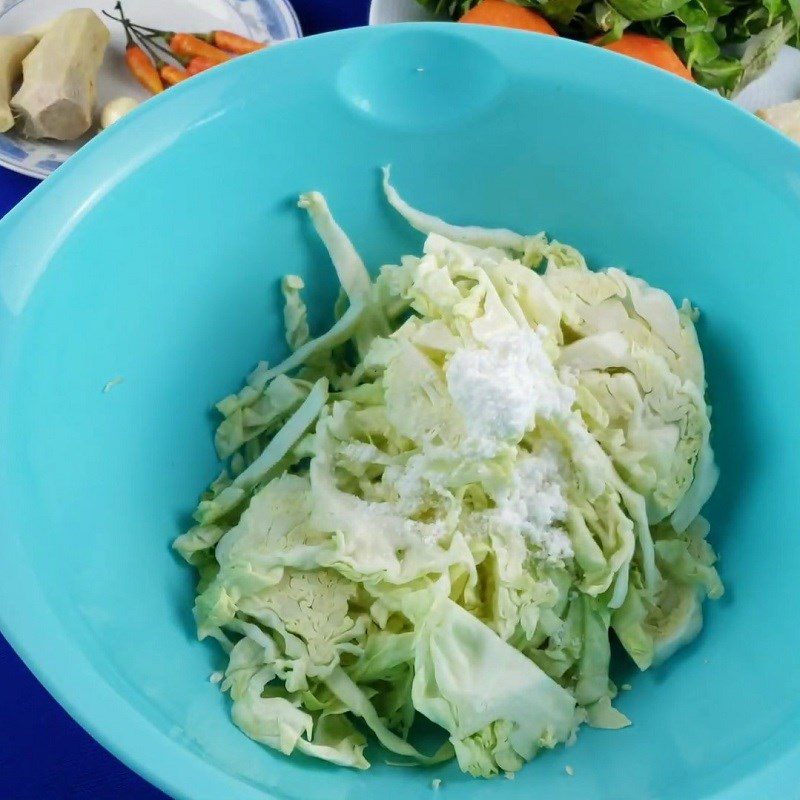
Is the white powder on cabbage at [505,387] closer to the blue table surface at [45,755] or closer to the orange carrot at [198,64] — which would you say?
the blue table surface at [45,755]

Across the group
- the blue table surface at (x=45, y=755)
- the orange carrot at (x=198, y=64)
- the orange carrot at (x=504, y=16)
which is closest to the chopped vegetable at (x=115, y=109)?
the orange carrot at (x=198, y=64)

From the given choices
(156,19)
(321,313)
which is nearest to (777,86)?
(321,313)

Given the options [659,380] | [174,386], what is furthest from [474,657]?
[174,386]

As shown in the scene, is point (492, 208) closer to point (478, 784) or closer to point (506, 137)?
point (506, 137)

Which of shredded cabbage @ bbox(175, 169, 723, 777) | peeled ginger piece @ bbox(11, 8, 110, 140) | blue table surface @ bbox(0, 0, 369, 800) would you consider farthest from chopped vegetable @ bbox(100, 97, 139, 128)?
blue table surface @ bbox(0, 0, 369, 800)

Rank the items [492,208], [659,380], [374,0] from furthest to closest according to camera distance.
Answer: [374,0], [492,208], [659,380]

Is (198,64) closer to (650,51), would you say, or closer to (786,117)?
(650,51)
